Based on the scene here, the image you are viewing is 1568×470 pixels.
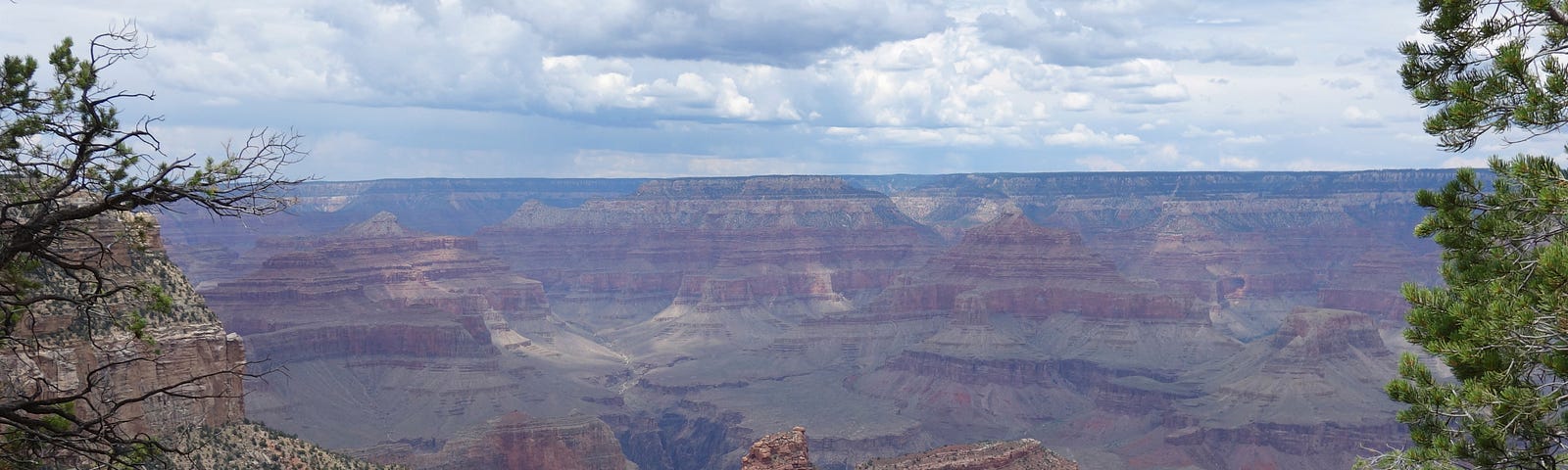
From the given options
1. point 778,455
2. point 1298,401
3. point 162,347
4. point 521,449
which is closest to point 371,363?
point 521,449

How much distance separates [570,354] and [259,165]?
560ft

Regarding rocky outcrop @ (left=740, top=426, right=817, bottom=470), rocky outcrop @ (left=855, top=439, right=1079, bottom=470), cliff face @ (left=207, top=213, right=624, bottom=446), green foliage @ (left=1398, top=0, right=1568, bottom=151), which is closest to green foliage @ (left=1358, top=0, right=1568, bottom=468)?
green foliage @ (left=1398, top=0, right=1568, bottom=151)

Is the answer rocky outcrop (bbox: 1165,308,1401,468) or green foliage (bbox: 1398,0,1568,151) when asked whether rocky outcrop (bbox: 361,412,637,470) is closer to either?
rocky outcrop (bbox: 1165,308,1401,468)

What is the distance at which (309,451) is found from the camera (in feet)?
154

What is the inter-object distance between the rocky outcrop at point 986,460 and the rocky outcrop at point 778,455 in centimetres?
663

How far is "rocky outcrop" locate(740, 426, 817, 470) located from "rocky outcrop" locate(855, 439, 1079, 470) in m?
6.63

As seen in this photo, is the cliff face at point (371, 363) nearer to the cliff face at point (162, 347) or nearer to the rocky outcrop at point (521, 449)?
the rocky outcrop at point (521, 449)

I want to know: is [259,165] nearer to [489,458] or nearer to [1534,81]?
[1534,81]

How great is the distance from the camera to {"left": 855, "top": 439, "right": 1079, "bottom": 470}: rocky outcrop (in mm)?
58219

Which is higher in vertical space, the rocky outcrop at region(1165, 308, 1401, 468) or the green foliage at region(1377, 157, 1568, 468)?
the green foliage at region(1377, 157, 1568, 468)

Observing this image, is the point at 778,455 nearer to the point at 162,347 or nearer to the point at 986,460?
the point at 986,460

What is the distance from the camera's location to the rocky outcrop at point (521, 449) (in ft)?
311

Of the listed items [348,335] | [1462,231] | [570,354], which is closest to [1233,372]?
[570,354]

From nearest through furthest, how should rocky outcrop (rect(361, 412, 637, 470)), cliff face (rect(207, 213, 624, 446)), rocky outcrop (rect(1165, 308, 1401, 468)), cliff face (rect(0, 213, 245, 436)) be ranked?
cliff face (rect(0, 213, 245, 436)), rocky outcrop (rect(361, 412, 637, 470)), rocky outcrop (rect(1165, 308, 1401, 468)), cliff face (rect(207, 213, 624, 446))
